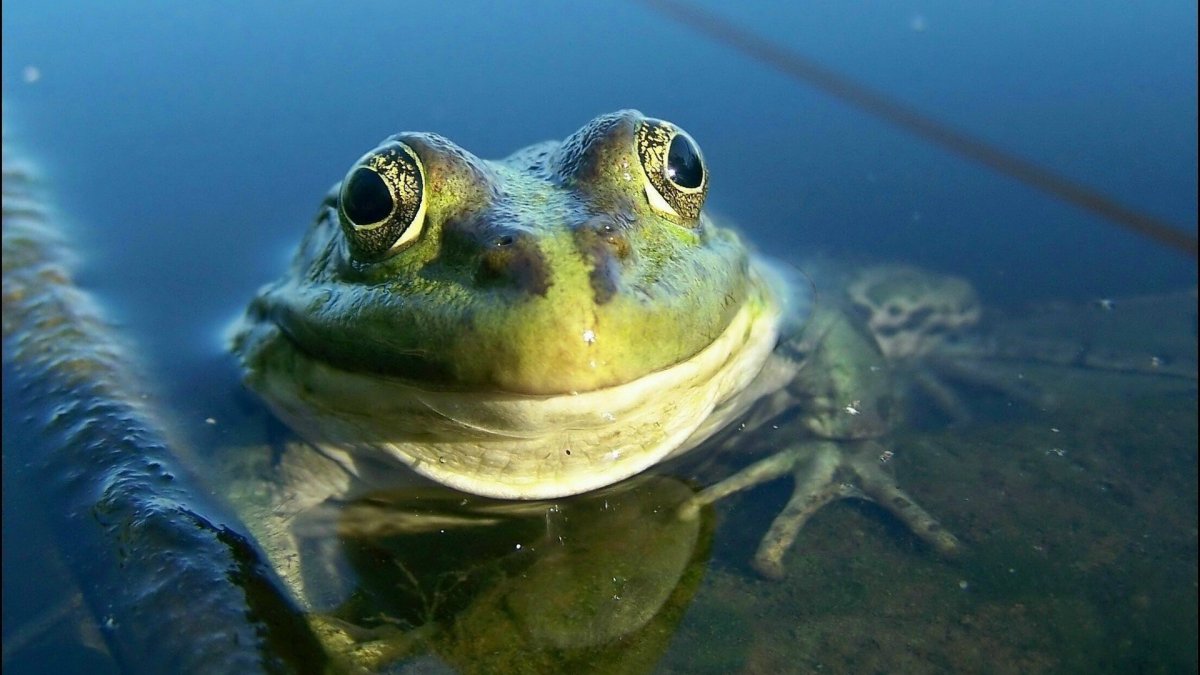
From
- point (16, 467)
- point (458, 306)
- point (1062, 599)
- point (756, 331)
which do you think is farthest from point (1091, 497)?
point (16, 467)

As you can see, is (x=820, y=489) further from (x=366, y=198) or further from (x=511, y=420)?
(x=366, y=198)

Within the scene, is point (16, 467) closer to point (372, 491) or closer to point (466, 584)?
point (372, 491)

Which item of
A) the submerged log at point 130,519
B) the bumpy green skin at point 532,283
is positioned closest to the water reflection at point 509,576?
the submerged log at point 130,519

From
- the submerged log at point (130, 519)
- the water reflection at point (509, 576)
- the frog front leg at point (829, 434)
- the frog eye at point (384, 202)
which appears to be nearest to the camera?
the submerged log at point (130, 519)

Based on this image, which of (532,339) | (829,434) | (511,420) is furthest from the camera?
(829,434)

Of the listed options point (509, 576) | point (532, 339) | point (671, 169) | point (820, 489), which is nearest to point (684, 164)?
point (671, 169)

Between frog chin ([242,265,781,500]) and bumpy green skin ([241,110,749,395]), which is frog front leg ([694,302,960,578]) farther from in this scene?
bumpy green skin ([241,110,749,395])

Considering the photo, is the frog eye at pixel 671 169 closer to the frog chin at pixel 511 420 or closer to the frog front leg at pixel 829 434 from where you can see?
the frog chin at pixel 511 420

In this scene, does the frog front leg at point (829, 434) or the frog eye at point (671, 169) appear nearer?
the frog eye at point (671, 169)
